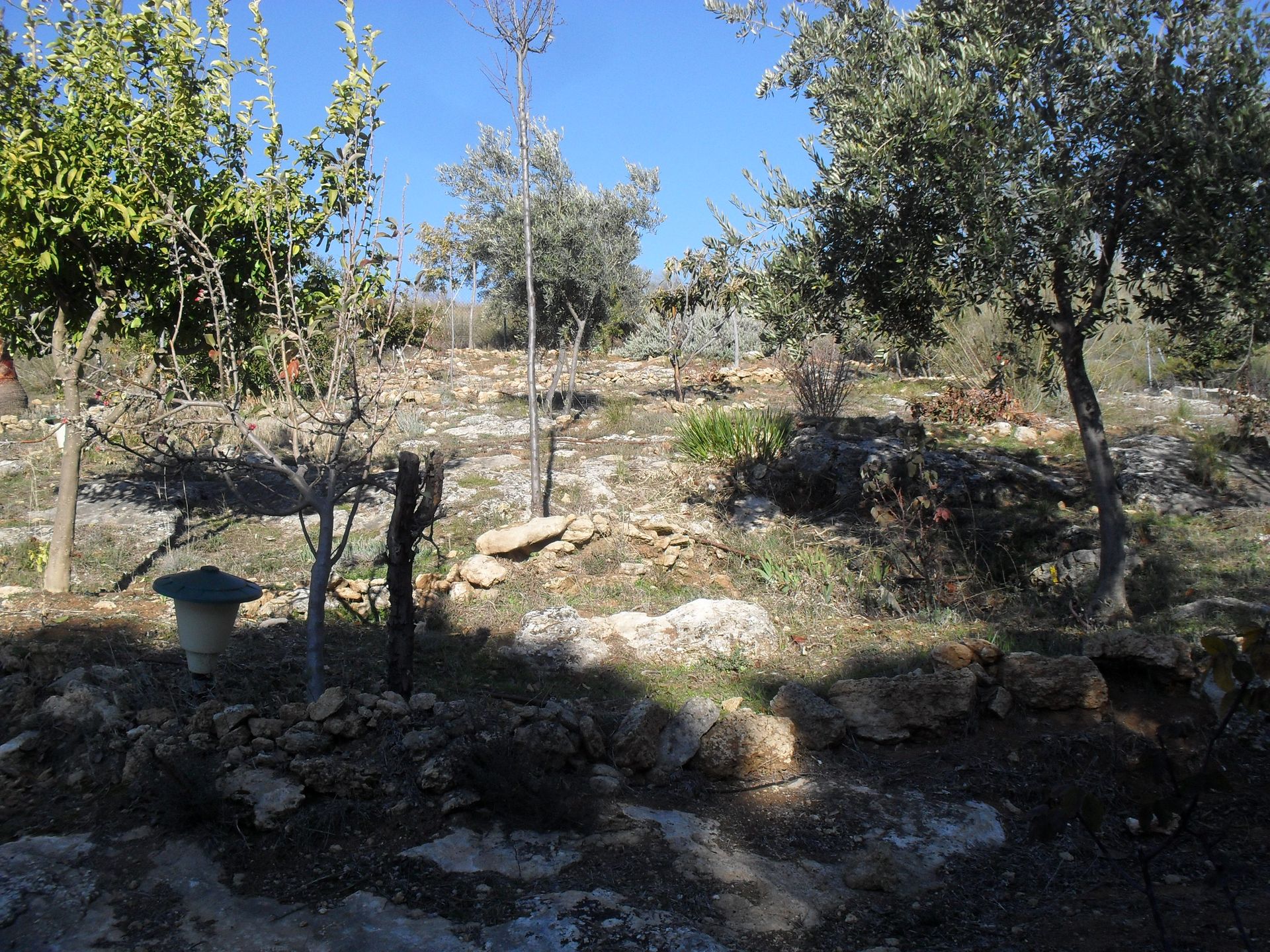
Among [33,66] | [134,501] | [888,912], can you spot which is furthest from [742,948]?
[134,501]

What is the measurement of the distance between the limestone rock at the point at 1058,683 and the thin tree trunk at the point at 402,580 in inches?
129

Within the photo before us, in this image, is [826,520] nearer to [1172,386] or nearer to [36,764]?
[36,764]

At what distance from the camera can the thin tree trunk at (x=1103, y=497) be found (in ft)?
20.7

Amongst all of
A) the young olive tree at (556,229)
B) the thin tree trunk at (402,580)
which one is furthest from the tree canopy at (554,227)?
the thin tree trunk at (402,580)

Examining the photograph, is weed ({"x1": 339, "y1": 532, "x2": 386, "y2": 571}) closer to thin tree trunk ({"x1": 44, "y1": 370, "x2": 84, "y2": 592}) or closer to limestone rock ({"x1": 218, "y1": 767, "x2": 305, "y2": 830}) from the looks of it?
thin tree trunk ({"x1": 44, "y1": 370, "x2": 84, "y2": 592})


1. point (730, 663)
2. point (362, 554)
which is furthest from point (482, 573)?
point (730, 663)

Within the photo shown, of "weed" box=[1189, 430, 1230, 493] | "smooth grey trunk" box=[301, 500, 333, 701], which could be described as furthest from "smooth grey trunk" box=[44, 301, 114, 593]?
"weed" box=[1189, 430, 1230, 493]

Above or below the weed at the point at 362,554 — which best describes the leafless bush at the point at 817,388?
above

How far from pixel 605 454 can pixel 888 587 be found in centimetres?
588

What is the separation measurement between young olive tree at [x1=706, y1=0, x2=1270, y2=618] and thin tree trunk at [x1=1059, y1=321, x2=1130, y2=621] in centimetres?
1

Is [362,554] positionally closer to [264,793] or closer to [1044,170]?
[264,793]

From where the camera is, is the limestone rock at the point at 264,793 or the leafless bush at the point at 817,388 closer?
the limestone rock at the point at 264,793

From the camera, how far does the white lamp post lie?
424cm

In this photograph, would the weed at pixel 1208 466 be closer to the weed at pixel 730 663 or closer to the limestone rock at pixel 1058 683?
the limestone rock at pixel 1058 683
